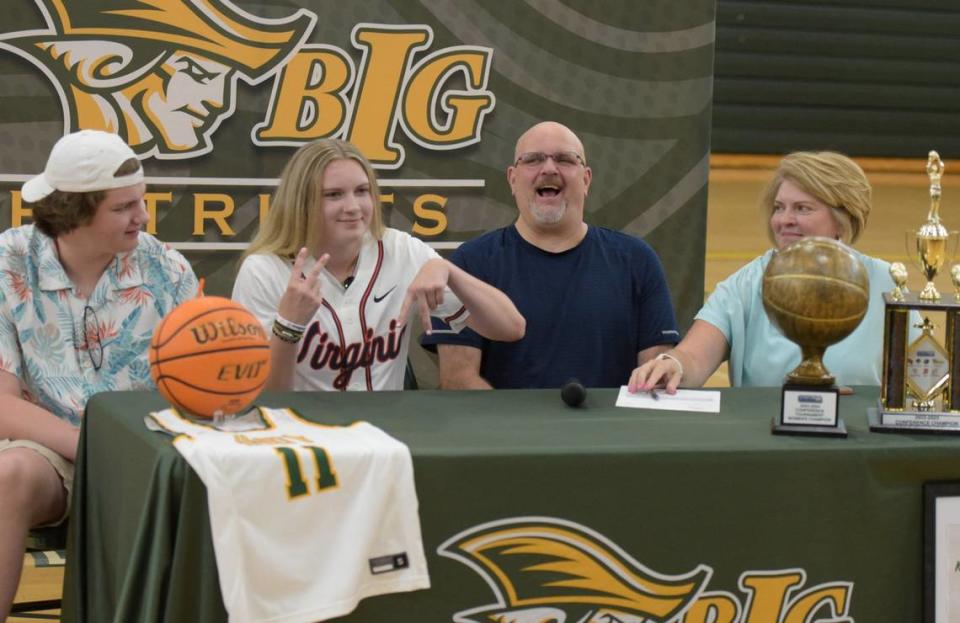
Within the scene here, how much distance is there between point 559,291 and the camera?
330 centimetres

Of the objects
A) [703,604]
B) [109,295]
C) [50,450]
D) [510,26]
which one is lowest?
[703,604]

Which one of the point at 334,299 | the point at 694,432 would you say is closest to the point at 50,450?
the point at 334,299

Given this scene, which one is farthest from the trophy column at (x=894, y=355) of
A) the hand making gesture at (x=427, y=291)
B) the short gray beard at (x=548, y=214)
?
the short gray beard at (x=548, y=214)

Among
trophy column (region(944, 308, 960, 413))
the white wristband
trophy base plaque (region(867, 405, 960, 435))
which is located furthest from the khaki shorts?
trophy column (region(944, 308, 960, 413))

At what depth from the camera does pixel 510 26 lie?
4.01 meters

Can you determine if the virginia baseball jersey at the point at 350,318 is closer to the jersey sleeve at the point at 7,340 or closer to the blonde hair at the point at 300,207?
the blonde hair at the point at 300,207

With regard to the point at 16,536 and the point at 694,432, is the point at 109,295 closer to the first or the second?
the point at 16,536

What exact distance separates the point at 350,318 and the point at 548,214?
66 centimetres

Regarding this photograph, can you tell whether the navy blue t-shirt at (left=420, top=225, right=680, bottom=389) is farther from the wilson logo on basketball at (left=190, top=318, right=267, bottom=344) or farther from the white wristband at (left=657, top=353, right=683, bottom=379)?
the wilson logo on basketball at (left=190, top=318, right=267, bottom=344)

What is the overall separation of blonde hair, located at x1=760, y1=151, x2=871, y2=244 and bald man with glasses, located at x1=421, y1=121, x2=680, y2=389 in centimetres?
52

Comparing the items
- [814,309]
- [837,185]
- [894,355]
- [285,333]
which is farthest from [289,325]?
[837,185]

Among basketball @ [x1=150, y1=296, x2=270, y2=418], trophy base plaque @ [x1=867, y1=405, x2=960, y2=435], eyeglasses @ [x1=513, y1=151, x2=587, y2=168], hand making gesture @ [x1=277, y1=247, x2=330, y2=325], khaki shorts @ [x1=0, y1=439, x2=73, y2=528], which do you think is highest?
eyeglasses @ [x1=513, y1=151, x2=587, y2=168]

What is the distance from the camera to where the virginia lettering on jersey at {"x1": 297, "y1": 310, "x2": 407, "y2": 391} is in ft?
9.66

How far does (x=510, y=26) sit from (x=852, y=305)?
82.3 inches
